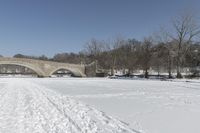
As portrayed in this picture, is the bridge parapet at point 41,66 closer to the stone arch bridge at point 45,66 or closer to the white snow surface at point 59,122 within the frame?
the stone arch bridge at point 45,66

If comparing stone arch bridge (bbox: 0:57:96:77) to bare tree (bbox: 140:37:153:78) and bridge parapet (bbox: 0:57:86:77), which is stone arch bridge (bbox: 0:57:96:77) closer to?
bridge parapet (bbox: 0:57:86:77)

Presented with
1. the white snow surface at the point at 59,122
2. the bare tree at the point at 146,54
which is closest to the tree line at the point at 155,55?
the bare tree at the point at 146,54

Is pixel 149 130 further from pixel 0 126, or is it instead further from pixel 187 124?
pixel 0 126

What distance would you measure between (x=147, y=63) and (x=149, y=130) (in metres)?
55.5

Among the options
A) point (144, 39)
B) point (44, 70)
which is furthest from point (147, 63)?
point (44, 70)

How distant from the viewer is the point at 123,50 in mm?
75812

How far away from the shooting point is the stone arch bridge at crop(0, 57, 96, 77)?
2440 inches

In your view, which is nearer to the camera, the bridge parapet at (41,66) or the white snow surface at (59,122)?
the white snow surface at (59,122)

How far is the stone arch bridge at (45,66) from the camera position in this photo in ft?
203

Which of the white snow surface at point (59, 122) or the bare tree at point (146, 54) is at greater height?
the bare tree at point (146, 54)

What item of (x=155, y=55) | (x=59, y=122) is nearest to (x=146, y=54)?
(x=155, y=55)

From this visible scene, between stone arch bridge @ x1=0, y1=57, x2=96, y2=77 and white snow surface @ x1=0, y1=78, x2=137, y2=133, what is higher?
stone arch bridge @ x1=0, y1=57, x2=96, y2=77

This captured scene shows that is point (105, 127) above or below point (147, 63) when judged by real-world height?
below

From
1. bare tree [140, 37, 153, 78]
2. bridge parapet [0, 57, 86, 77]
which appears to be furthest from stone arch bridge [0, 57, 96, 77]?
bare tree [140, 37, 153, 78]
